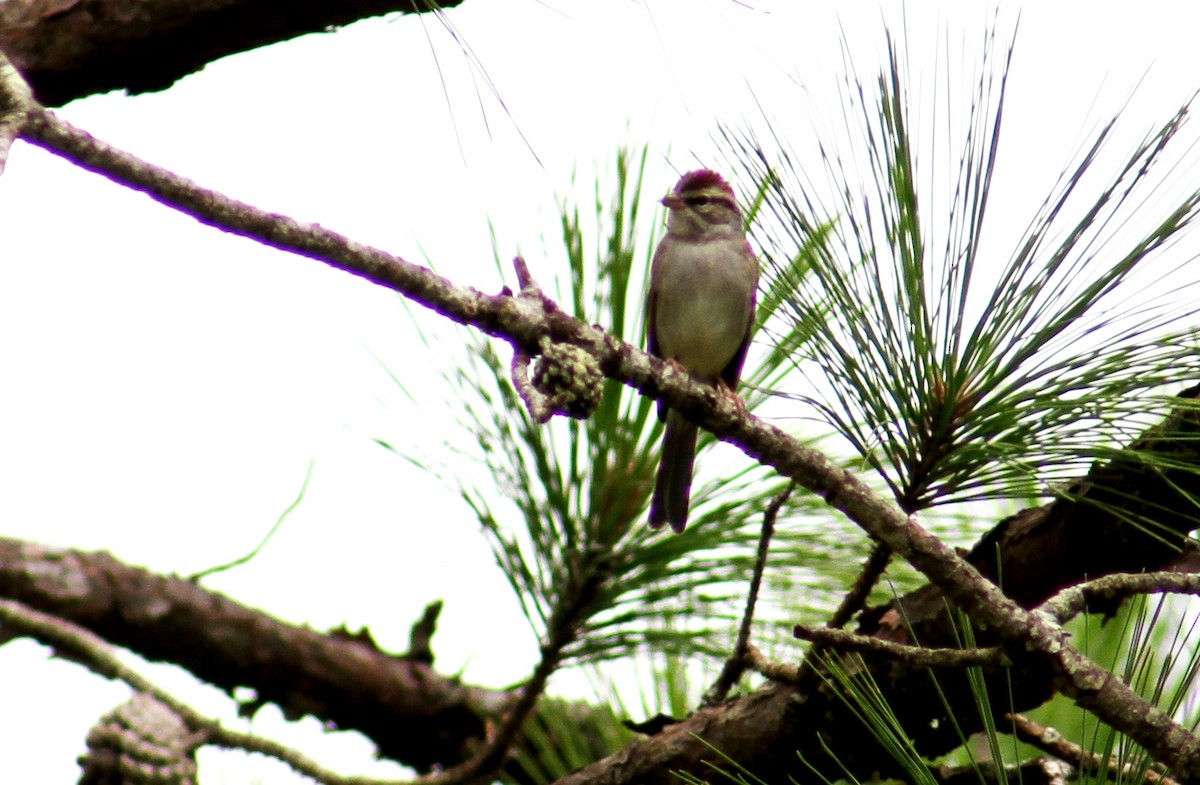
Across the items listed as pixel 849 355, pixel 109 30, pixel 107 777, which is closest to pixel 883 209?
pixel 849 355

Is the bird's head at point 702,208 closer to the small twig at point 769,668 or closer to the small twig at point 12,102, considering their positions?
the small twig at point 769,668

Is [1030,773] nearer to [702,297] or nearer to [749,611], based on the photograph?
[749,611]

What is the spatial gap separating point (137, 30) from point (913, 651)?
6.00 ft

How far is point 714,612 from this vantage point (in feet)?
10.2

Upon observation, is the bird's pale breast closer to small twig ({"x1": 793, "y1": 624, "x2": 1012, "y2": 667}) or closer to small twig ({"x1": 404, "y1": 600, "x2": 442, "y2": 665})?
small twig ({"x1": 404, "y1": 600, "x2": 442, "y2": 665})

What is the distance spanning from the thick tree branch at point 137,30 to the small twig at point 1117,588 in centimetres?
156

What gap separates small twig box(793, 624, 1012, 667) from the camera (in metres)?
1.63

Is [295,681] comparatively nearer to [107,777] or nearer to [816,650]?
[107,777]

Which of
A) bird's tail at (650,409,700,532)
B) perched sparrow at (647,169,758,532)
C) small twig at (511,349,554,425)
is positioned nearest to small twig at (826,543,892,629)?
small twig at (511,349,554,425)

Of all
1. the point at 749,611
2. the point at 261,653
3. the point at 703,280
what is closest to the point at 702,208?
the point at 703,280

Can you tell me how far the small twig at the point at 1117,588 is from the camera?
1.69m

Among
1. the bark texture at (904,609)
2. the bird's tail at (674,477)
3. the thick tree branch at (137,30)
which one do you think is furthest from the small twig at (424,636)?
the thick tree branch at (137,30)

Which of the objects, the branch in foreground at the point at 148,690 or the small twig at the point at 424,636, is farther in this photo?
the small twig at the point at 424,636

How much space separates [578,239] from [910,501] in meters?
1.27
